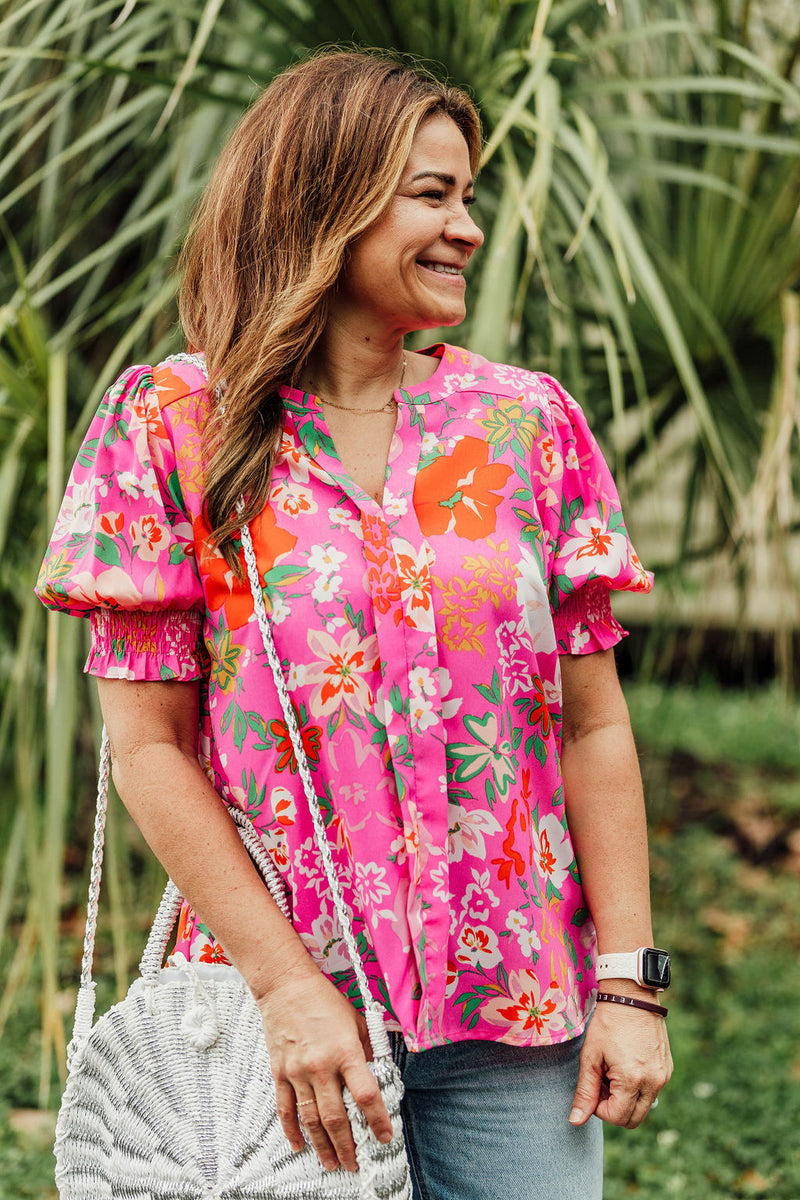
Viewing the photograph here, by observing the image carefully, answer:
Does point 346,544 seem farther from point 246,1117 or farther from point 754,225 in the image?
point 754,225

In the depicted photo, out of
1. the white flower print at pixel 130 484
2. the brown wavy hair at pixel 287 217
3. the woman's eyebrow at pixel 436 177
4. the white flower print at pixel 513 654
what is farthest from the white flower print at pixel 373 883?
the woman's eyebrow at pixel 436 177

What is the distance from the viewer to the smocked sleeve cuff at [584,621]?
1412mm

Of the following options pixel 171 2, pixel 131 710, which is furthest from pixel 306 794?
pixel 171 2

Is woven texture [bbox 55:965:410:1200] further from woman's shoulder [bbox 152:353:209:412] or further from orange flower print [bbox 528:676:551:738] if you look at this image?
woman's shoulder [bbox 152:353:209:412]

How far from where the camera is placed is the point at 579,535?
1.41m

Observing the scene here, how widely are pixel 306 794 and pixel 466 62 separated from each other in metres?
1.73

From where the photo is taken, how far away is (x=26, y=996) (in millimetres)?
3414

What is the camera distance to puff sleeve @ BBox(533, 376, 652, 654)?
54.6 inches

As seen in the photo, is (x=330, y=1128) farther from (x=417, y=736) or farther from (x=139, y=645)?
(x=139, y=645)

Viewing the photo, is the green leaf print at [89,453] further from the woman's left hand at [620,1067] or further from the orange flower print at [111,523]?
the woman's left hand at [620,1067]

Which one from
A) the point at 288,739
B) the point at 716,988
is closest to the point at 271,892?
the point at 288,739

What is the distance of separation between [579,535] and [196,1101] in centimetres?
73

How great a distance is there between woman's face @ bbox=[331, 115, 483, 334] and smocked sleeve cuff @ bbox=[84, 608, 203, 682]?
42 cm

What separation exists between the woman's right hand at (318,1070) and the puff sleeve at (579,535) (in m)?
0.49
